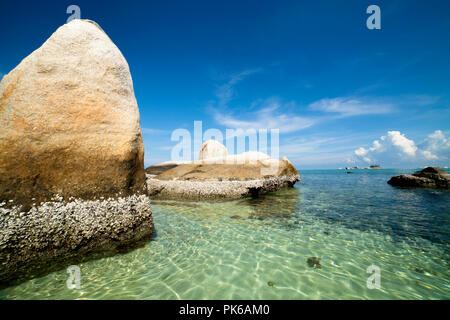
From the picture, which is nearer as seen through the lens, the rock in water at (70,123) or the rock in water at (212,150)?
the rock in water at (70,123)

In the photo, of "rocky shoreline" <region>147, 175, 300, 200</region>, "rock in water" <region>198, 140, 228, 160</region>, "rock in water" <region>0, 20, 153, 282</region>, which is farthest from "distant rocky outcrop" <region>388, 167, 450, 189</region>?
"rock in water" <region>0, 20, 153, 282</region>

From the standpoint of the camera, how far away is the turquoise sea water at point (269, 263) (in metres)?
2.68

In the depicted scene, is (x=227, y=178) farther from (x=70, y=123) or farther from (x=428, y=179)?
(x=428, y=179)

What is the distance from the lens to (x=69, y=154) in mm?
3547

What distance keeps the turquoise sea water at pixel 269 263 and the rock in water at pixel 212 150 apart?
37.3ft

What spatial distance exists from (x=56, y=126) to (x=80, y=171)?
98cm

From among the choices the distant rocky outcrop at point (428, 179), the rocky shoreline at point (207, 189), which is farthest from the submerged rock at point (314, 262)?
the distant rocky outcrop at point (428, 179)

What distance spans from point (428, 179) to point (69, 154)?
76.7 ft

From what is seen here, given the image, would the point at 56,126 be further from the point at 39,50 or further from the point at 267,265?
the point at 267,265

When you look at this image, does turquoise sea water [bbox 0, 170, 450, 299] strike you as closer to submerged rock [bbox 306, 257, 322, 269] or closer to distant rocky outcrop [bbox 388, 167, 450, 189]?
submerged rock [bbox 306, 257, 322, 269]

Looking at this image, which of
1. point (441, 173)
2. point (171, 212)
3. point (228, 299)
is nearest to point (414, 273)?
point (228, 299)

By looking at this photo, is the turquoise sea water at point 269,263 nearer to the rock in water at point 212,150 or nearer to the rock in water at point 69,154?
the rock in water at point 69,154

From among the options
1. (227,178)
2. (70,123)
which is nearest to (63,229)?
(70,123)

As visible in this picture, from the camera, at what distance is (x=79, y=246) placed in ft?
11.3
